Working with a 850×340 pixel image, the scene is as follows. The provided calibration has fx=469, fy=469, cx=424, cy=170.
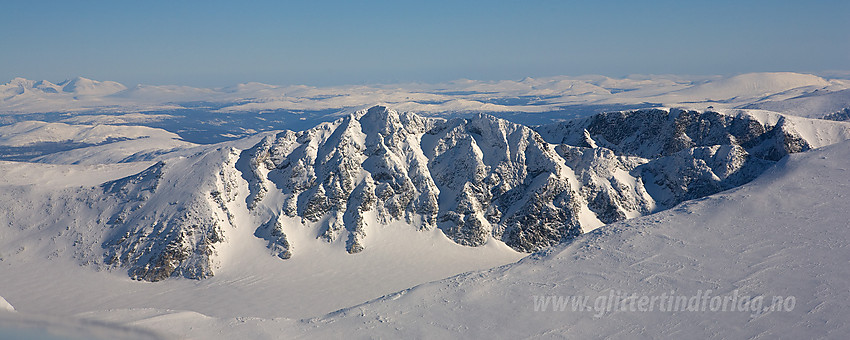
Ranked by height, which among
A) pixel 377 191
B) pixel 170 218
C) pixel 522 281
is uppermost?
pixel 377 191

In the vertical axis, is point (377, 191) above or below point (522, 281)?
above

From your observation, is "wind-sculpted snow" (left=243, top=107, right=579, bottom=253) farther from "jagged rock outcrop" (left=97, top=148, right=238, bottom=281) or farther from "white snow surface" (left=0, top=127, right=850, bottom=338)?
"jagged rock outcrop" (left=97, top=148, right=238, bottom=281)

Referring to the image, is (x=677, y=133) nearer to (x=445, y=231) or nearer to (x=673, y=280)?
(x=445, y=231)

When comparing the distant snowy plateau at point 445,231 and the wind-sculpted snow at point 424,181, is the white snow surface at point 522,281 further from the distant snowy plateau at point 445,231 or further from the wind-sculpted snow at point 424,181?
the wind-sculpted snow at point 424,181

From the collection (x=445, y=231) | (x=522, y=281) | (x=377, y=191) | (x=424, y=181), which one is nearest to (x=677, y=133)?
(x=445, y=231)

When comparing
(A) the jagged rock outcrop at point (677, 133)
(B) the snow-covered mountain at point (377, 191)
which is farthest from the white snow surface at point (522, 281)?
(A) the jagged rock outcrop at point (677, 133)

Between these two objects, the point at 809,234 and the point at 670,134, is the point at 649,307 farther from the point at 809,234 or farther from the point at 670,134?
the point at 670,134

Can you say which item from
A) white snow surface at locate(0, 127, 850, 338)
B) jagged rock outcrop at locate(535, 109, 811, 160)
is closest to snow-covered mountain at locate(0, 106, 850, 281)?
jagged rock outcrop at locate(535, 109, 811, 160)
